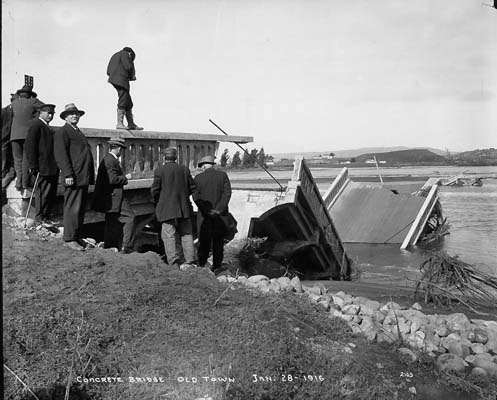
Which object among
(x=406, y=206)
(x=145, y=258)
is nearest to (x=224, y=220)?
(x=145, y=258)

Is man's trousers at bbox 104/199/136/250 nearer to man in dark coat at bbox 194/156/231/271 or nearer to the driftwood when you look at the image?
man in dark coat at bbox 194/156/231/271

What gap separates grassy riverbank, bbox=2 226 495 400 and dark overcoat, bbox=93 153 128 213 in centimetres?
184

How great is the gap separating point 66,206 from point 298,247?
5.85 m

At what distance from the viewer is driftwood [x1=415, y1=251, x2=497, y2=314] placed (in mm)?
7965

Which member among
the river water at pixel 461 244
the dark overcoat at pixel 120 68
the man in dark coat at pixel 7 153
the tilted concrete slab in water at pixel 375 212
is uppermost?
the dark overcoat at pixel 120 68

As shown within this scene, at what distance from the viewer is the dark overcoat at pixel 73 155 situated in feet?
21.4

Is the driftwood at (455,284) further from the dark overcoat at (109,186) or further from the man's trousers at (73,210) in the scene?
the man's trousers at (73,210)

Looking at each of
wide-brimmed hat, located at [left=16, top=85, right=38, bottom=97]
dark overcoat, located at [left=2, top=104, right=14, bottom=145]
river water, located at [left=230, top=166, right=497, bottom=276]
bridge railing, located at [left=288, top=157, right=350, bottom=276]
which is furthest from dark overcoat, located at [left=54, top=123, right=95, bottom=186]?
river water, located at [left=230, top=166, right=497, bottom=276]

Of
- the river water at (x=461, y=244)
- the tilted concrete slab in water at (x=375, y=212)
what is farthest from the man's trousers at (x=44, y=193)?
the tilted concrete slab in water at (x=375, y=212)

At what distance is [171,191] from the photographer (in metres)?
7.29

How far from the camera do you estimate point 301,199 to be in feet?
35.6

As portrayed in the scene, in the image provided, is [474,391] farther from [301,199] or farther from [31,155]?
[301,199]

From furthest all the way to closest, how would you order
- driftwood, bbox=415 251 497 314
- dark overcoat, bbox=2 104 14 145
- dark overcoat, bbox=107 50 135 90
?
dark overcoat, bbox=107 50 135 90, dark overcoat, bbox=2 104 14 145, driftwood, bbox=415 251 497 314

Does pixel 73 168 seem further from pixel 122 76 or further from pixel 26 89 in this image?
pixel 122 76
